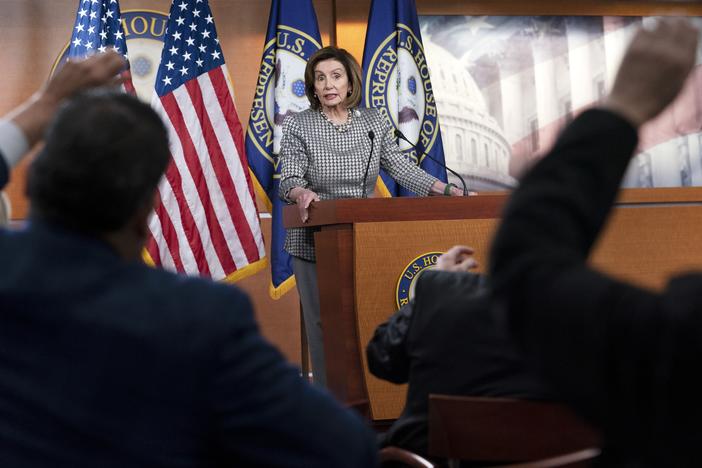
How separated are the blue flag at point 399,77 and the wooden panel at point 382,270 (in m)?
2.10

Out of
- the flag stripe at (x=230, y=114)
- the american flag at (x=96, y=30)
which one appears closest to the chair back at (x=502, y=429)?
the flag stripe at (x=230, y=114)

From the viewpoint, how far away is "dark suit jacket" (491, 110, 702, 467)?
25.0 inches

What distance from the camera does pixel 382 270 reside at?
9.98 ft

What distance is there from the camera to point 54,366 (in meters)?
0.86

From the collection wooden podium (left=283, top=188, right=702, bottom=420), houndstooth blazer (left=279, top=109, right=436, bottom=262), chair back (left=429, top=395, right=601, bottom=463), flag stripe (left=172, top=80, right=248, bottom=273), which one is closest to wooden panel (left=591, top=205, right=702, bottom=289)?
wooden podium (left=283, top=188, right=702, bottom=420)

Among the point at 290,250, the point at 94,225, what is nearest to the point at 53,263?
the point at 94,225

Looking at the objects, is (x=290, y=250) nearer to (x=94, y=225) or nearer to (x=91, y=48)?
(x=91, y=48)

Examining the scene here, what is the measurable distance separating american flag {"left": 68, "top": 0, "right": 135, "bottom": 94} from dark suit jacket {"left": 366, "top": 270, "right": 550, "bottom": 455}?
366 cm

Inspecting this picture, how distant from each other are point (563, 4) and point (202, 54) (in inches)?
124

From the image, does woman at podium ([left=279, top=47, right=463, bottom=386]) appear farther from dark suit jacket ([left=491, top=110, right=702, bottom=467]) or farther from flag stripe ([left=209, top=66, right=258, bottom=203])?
dark suit jacket ([left=491, top=110, right=702, bottom=467])

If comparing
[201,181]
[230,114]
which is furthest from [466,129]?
[201,181]

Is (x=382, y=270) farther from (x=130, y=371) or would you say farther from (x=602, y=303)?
(x=602, y=303)

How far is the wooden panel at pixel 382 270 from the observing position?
3.01m

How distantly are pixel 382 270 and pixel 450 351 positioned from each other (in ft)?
4.47
